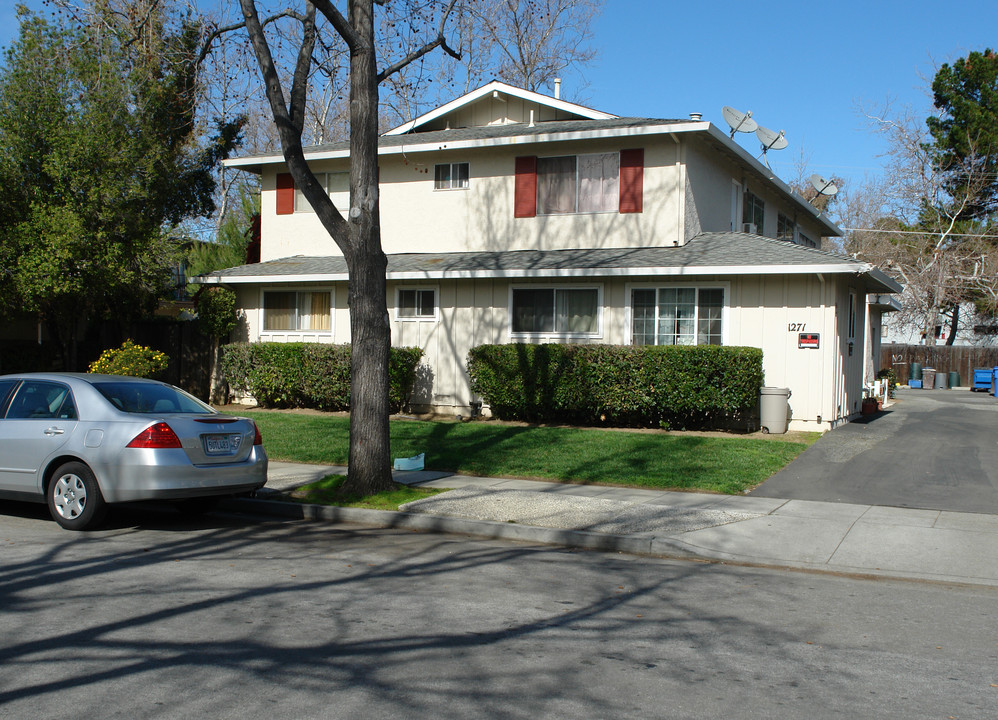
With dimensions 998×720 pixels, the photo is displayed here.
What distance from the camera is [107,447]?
864 centimetres

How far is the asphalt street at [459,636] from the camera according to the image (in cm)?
451

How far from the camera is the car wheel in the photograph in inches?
341

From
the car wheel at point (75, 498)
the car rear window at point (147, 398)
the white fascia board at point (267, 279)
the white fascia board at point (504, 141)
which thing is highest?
the white fascia board at point (504, 141)

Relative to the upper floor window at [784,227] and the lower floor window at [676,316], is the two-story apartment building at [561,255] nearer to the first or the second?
the lower floor window at [676,316]

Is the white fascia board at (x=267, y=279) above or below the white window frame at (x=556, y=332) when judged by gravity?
above

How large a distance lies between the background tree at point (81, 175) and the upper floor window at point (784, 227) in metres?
16.1

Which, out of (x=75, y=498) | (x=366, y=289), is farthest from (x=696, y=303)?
(x=75, y=498)

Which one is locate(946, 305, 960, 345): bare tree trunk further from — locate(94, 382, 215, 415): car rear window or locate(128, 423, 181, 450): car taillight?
locate(128, 423, 181, 450): car taillight

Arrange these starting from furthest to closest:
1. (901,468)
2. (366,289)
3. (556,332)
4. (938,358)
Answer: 1. (938,358)
2. (556,332)
3. (901,468)
4. (366,289)

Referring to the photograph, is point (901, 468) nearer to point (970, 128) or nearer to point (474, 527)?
point (474, 527)

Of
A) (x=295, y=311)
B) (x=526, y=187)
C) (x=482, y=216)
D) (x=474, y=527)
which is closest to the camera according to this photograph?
(x=474, y=527)

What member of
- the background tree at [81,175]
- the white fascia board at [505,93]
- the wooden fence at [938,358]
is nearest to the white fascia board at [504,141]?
the white fascia board at [505,93]

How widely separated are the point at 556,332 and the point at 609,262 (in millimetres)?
1972

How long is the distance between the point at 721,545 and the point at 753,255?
30.7ft
